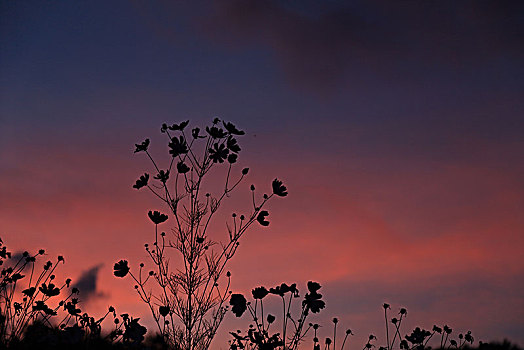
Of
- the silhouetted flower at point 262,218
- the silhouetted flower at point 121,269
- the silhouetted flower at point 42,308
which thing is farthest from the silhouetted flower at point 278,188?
the silhouetted flower at point 42,308

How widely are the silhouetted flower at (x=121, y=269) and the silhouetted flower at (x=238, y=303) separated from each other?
4.95 ft

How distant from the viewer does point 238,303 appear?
655 cm

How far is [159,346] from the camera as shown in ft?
26.5

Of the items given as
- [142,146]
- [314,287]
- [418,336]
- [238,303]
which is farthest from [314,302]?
[142,146]

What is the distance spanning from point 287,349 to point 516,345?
4.65m

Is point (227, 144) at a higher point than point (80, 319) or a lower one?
higher

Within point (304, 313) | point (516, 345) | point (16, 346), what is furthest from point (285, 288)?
point (516, 345)

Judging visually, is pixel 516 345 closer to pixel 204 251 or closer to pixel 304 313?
pixel 304 313

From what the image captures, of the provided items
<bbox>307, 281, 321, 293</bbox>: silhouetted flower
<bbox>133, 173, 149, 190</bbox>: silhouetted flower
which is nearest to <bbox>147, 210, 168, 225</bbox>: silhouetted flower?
<bbox>133, 173, 149, 190</bbox>: silhouetted flower

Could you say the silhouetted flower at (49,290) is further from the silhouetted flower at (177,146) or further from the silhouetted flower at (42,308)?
the silhouetted flower at (177,146)

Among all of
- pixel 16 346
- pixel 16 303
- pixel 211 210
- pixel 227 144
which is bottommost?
pixel 16 346

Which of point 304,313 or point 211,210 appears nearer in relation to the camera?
point 304,313

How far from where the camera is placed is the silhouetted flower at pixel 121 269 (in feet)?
23.7

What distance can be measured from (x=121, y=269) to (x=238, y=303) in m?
1.63
